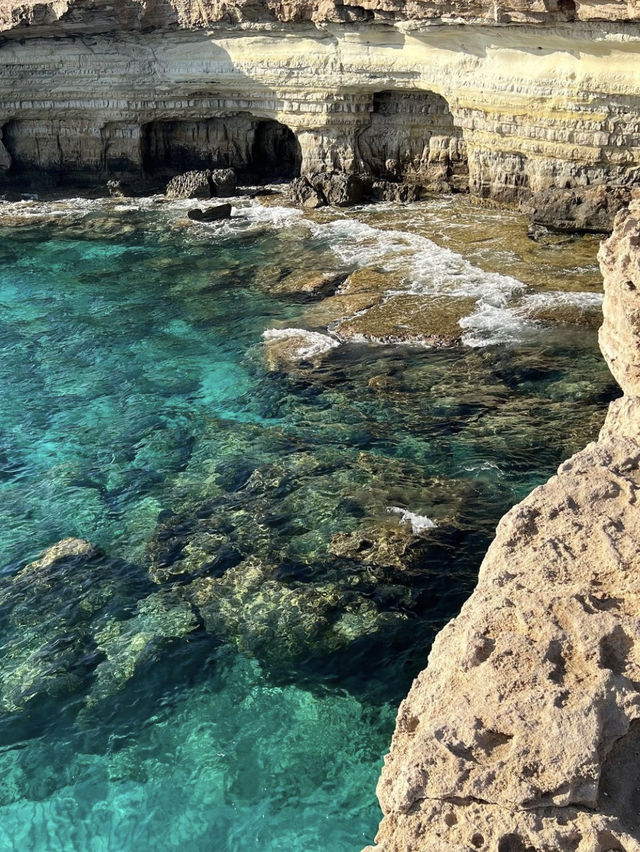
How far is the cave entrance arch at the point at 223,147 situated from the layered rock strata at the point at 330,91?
4 cm

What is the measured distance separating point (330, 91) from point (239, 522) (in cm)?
1660

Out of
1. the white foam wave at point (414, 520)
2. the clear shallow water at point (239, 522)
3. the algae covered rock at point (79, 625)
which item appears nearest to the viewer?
the clear shallow water at point (239, 522)

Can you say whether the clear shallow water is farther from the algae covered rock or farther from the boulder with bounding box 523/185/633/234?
the boulder with bounding box 523/185/633/234

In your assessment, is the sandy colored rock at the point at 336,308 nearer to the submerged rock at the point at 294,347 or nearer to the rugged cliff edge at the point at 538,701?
the submerged rock at the point at 294,347

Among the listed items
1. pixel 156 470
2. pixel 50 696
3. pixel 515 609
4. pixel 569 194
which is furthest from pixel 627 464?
pixel 569 194

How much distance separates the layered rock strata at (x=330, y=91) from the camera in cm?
2036

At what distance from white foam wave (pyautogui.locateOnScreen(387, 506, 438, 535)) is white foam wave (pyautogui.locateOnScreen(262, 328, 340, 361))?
5.31m

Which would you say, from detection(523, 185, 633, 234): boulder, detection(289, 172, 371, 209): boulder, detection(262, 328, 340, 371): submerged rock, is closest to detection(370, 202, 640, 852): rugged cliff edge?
detection(262, 328, 340, 371): submerged rock

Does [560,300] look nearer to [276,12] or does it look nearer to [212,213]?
[212,213]

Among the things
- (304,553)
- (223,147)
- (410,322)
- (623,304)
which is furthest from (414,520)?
(223,147)

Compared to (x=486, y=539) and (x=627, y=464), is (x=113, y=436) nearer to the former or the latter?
(x=486, y=539)

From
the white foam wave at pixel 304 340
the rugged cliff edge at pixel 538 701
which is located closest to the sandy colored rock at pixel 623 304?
the rugged cliff edge at pixel 538 701

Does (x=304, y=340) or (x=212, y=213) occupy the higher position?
(x=212, y=213)

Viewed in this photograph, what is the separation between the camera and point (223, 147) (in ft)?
92.5
